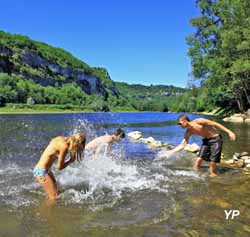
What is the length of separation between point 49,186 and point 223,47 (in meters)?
40.3

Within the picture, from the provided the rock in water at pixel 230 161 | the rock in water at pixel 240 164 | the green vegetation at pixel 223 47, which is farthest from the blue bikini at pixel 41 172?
the green vegetation at pixel 223 47

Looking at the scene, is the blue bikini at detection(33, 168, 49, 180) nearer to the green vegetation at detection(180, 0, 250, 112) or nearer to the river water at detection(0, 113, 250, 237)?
the river water at detection(0, 113, 250, 237)

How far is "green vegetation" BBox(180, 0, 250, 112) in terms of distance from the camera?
143 feet

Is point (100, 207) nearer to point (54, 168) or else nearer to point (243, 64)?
point (54, 168)

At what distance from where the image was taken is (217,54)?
169 ft

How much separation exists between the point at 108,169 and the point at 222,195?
498cm

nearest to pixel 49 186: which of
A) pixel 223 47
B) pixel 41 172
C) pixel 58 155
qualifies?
pixel 41 172

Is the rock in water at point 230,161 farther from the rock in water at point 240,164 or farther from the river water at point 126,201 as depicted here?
the river water at point 126,201

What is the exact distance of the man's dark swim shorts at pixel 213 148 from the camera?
11.9 metres

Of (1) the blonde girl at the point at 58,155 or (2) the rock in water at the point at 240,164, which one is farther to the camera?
(2) the rock in water at the point at 240,164

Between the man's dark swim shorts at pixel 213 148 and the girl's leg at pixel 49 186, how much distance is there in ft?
18.6

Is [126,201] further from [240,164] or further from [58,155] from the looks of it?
[240,164]

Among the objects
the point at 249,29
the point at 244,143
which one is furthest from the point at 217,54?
the point at 244,143

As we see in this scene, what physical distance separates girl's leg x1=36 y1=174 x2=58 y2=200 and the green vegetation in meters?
37.2
